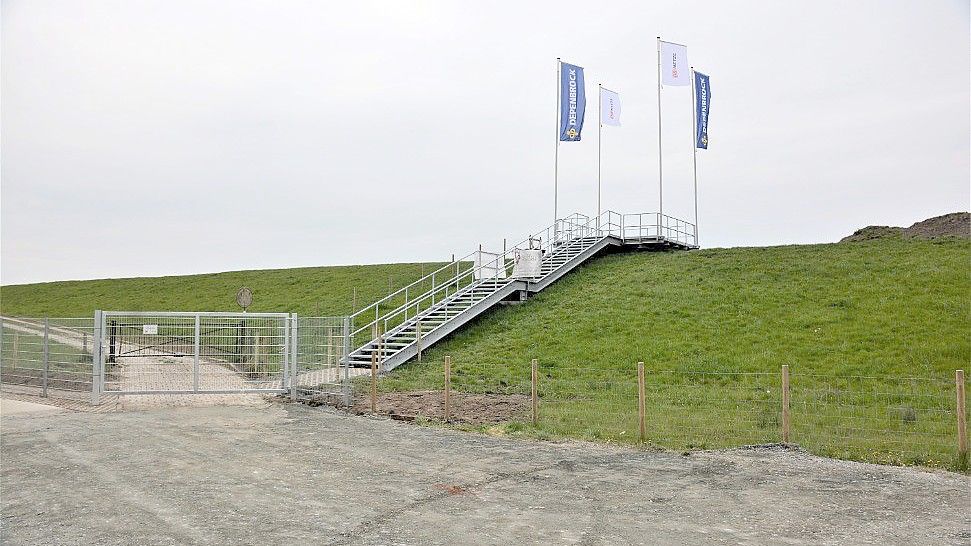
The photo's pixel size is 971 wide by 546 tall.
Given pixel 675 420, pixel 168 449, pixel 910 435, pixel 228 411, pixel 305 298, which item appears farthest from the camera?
pixel 305 298

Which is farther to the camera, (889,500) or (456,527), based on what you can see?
(889,500)

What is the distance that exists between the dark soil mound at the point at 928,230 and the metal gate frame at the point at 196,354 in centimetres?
2798

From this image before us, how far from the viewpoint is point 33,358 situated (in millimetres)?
17859

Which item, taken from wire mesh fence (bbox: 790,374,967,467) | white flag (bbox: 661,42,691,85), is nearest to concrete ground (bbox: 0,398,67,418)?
wire mesh fence (bbox: 790,374,967,467)

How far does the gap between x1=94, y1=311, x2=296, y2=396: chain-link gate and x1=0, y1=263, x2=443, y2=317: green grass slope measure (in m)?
16.4

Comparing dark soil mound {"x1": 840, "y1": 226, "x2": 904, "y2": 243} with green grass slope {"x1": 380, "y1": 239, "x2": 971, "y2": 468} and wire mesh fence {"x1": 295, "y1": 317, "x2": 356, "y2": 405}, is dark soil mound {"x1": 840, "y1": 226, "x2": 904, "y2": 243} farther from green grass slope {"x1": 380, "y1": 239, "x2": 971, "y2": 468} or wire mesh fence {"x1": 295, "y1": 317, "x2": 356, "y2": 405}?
wire mesh fence {"x1": 295, "y1": 317, "x2": 356, "y2": 405}

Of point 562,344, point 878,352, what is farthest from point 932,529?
point 562,344

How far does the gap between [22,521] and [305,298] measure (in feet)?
107

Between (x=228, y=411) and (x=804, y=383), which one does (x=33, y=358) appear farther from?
(x=804, y=383)

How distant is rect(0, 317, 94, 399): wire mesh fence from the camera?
16.8m

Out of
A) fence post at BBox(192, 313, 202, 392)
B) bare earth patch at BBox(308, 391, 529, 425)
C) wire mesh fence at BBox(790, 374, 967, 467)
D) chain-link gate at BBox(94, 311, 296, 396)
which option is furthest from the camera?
fence post at BBox(192, 313, 202, 392)

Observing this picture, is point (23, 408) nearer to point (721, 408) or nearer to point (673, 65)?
point (721, 408)

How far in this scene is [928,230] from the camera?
35469 mm

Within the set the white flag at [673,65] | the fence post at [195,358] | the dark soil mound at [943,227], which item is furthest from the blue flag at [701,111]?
the fence post at [195,358]
